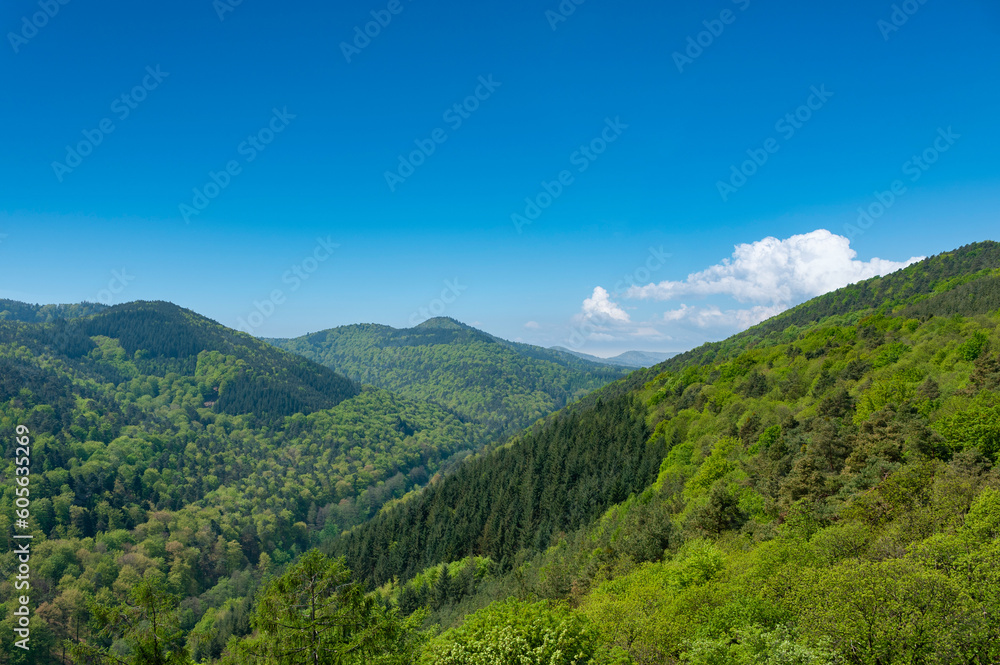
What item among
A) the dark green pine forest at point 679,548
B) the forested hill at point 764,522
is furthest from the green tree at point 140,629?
the forested hill at point 764,522

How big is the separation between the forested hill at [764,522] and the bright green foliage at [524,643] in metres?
0.16

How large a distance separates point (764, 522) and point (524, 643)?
87.0 feet

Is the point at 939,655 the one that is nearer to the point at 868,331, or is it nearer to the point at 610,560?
the point at 610,560

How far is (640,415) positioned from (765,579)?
230ft

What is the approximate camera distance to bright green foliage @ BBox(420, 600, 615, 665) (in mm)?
20016

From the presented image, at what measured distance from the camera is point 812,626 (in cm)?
1650

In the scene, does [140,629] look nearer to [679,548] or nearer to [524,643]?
[524,643]

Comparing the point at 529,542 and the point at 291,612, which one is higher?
the point at 291,612

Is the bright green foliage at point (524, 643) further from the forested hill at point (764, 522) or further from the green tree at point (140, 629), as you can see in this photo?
the green tree at point (140, 629)

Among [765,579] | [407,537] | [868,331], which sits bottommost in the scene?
[407,537]

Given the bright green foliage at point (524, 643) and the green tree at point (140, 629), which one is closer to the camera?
the green tree at point (140, 629)

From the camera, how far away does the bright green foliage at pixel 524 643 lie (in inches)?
788

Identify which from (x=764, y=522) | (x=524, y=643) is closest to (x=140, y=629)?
(x=524, y=643)

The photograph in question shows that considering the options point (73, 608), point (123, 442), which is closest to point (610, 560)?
point (73, 608)
